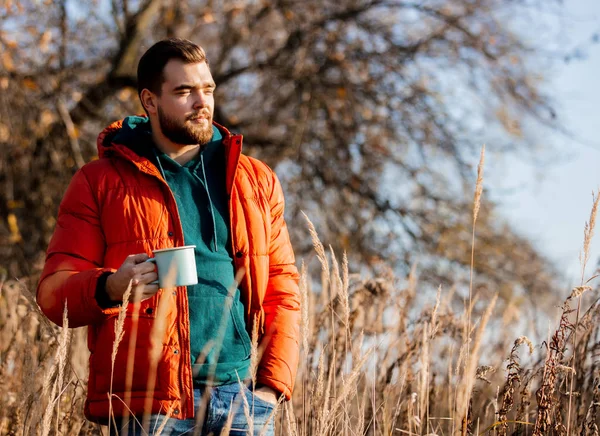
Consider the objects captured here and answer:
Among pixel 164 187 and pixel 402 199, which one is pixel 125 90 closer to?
pixel 402 199

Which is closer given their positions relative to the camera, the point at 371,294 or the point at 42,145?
the point at 371,294

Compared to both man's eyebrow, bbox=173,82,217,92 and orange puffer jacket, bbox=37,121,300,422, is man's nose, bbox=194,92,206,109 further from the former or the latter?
orange puffer jacket, bbox=37,121,300,422

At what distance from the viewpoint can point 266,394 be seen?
98.8 inches

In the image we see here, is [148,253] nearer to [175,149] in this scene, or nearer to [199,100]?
[175,149]

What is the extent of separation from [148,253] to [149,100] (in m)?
0.54

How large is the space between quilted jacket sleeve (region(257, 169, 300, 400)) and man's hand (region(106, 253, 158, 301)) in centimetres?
50

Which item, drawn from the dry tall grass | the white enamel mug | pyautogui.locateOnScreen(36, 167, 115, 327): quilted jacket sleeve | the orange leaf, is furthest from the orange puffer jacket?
the orange leaf

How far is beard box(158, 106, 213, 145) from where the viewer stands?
8.41 ft

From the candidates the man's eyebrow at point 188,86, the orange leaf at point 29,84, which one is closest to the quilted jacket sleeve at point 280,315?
the man's eyebrow at point 188,86

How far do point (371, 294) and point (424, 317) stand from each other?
15.8 inches

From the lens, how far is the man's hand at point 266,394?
2496 mm

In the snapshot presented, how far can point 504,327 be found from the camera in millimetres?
4410

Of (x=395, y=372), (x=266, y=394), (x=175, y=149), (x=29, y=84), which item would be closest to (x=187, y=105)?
(x=175, y=149)

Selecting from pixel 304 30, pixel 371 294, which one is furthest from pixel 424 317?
pixel 304 30
